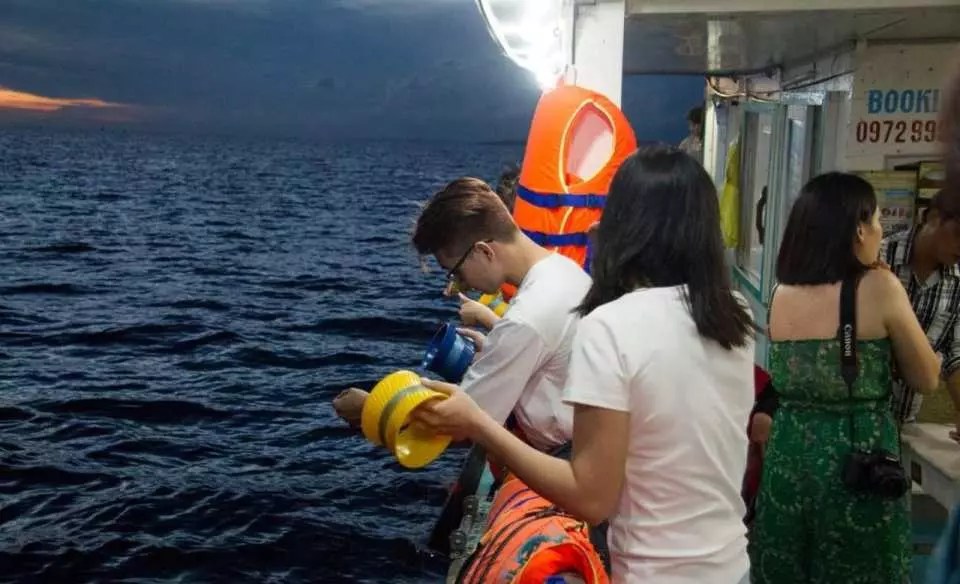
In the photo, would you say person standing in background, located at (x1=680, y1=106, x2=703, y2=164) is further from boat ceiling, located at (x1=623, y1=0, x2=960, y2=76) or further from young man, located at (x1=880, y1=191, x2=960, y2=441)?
young man, located at (x1=880, y1=191, x2=960, y2=441)

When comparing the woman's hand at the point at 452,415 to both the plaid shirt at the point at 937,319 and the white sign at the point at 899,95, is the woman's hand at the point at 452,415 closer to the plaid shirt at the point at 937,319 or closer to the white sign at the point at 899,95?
the plaid shirt at the point at 937,319

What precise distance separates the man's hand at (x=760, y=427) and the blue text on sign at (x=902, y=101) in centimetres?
279

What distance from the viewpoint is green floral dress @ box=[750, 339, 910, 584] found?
2895mm

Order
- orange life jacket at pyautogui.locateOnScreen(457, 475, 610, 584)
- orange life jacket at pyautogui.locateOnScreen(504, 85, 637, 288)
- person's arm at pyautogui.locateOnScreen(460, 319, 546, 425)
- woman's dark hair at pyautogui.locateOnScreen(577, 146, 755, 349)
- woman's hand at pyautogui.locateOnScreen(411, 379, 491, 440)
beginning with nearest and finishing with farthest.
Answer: woman's dark hair at pyautogui.locateOnScreen(577, 146, 755, 349) < woman's hand at pyautogui.locateOnScreen(411, 379, 491, 440) < orange life jacket at pyautogui.locateOnScreen(457, 475, 610, 584) < person's arm at pyautogui.locateOnScreen(460, 319, 546, 425) < orange life jacket at pyautogui.locateOnScreen(504, 85, 637, 288)

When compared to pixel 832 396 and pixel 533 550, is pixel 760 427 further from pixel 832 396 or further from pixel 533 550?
pixel 533 550

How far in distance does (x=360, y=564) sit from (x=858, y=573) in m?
4.79

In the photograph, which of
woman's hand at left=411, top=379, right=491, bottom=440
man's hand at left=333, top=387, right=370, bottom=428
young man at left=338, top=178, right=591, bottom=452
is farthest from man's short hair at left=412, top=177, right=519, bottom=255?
woman's hand at left=411, top=379, right=491, bottom=440

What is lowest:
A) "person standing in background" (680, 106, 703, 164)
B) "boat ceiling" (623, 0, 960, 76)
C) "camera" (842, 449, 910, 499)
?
"camera" (842, 449, 910, 499)

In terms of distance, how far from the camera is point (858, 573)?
2896 millimetres

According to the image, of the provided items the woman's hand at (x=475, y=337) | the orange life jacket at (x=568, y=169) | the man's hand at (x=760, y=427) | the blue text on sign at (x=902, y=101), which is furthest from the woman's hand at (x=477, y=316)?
the blue text on sign at (x=902, y=101)

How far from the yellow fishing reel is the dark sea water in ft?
3.51

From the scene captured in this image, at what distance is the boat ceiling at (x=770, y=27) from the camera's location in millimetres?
4195

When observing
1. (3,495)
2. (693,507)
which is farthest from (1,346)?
(693,507)

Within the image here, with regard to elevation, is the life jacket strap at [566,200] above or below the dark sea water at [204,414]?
above
